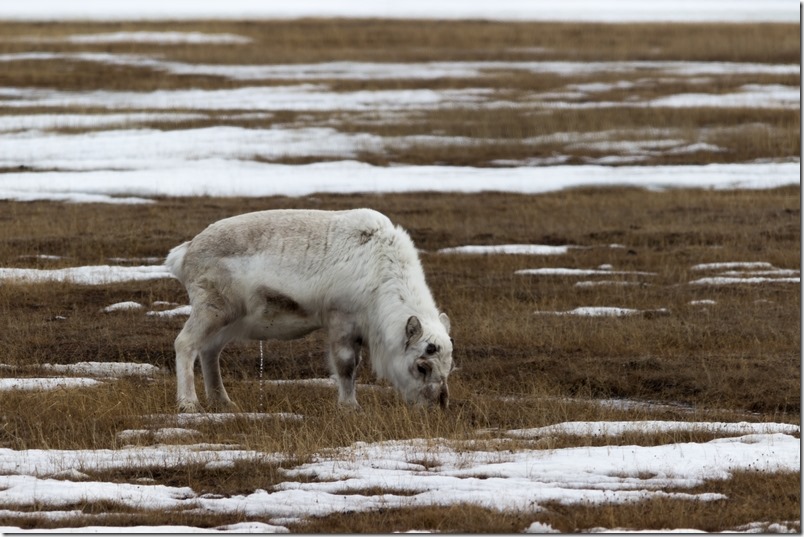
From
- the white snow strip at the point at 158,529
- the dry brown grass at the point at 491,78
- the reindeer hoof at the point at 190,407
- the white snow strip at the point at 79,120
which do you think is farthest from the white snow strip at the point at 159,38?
the white snow strip at the point at 158,529

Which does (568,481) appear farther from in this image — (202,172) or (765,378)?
(202,172)

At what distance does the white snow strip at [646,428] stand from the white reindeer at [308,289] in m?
1.20

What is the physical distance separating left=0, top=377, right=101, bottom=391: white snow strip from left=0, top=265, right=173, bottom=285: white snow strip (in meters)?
4.84

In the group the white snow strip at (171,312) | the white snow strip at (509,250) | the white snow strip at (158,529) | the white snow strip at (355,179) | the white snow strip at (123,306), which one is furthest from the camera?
the white snow strip at (355,179)

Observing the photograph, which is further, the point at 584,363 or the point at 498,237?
the point at 498,237

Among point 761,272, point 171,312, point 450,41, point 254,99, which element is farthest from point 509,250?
point 450,41

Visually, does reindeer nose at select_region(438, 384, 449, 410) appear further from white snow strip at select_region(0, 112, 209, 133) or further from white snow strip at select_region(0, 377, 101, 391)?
white snow strip at select_region(0, 112, 209, 133)

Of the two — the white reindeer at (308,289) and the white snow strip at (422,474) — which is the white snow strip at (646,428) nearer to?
the white snow strip at (422,474)

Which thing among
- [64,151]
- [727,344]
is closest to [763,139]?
[64,151]

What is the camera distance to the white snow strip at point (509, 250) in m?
17.8

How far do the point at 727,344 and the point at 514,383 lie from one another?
281cm

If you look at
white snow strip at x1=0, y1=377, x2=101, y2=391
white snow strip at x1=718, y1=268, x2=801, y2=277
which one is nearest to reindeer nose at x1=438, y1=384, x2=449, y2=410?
white snow strip at x1=0, y1=377, x2=101, y2=391

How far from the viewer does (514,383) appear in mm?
11102

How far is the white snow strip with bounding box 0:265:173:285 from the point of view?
595 inches
